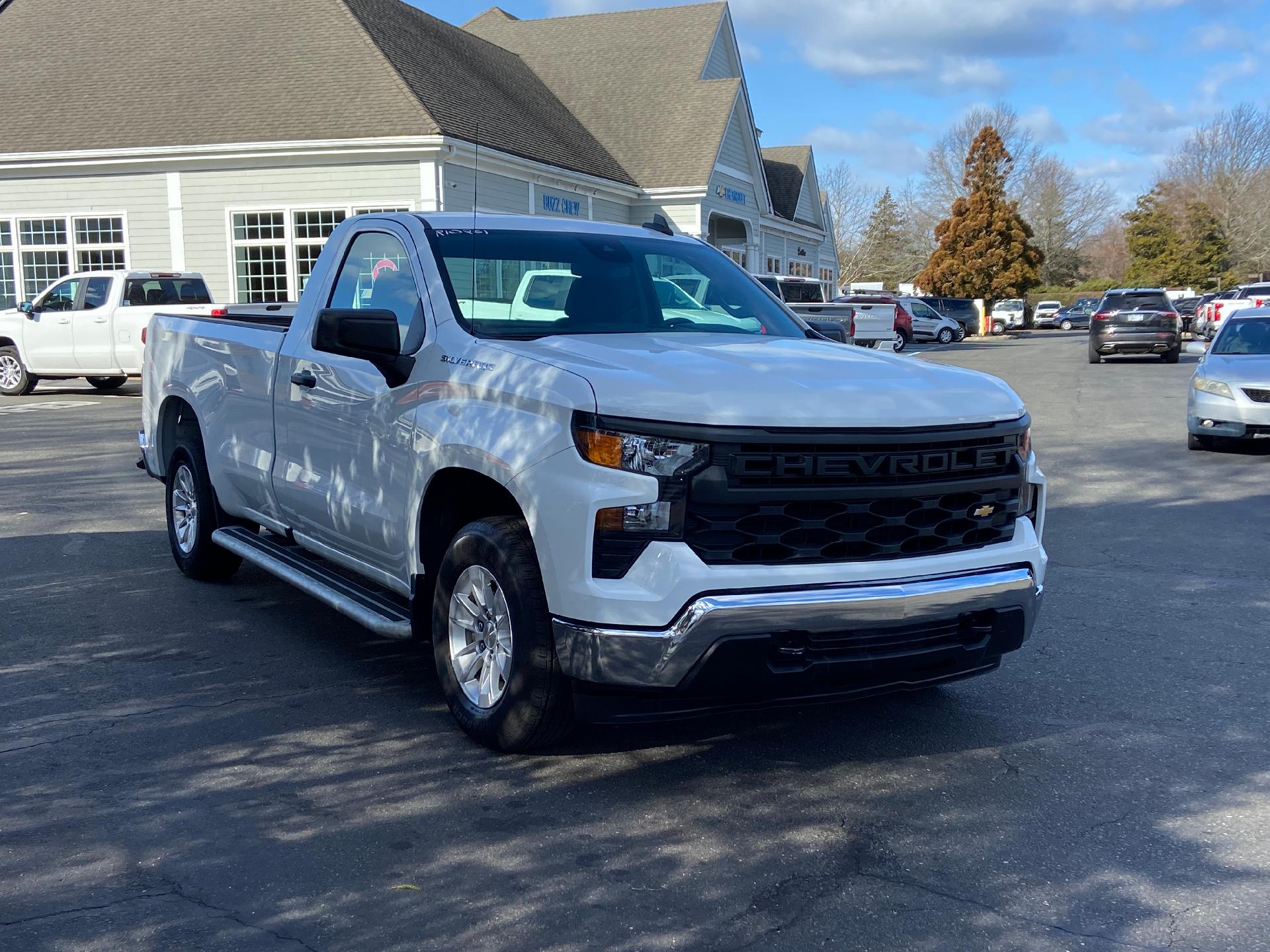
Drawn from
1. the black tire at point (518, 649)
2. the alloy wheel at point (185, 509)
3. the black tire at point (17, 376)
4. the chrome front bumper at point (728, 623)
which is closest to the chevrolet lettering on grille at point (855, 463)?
the chrome front bumper at point (728, 623)

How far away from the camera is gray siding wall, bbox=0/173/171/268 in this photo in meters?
26.0

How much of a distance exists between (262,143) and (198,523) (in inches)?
756

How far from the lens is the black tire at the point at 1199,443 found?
45.4ft

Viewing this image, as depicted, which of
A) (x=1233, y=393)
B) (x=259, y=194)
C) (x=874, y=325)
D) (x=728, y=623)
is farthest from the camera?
(x=259, y=194)

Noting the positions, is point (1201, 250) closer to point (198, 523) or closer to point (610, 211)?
point (610, 211)

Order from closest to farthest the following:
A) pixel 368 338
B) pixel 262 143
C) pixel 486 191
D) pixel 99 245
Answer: pixel 368 338 < pixel 262 143 < pixel 486 191 < pixel 99 245

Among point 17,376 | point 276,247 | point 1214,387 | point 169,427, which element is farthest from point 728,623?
point 276,247

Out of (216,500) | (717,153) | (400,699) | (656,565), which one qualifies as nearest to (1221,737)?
(656,565)

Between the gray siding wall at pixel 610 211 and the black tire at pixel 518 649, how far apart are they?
25727 millimetres

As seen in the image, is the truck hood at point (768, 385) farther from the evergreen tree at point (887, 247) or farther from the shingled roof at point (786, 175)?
the evergreen tree at point (887, 247)

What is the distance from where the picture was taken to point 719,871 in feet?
12.2

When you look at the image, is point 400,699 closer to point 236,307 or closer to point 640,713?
point 640,713

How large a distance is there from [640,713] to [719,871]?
58 cm

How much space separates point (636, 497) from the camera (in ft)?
12.9
